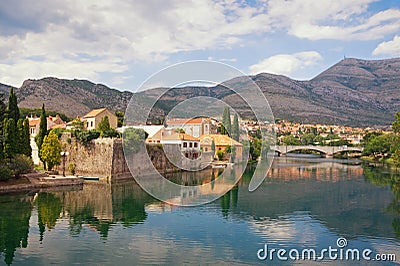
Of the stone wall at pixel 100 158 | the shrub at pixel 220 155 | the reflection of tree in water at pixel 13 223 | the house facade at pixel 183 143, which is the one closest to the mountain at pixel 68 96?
the shrub at pixel 220 155

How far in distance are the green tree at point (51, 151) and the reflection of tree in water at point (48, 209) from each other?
13.2 feet

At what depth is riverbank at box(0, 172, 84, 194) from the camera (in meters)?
16.9

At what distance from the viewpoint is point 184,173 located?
86.2 ft

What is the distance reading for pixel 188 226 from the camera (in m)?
11.9

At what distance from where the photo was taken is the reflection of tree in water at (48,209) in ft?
40.0

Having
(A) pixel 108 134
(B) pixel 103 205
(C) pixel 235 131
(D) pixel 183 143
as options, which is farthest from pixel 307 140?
(B) pixel 103 205

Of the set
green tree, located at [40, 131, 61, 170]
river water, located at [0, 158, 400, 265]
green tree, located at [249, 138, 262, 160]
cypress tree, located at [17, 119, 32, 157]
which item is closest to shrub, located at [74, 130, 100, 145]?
green tree, located at [40, 131, 61, 170]

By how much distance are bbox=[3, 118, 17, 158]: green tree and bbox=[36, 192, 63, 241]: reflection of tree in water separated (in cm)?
261

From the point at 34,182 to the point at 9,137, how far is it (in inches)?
88.0

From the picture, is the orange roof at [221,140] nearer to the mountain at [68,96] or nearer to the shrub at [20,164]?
the shrub at [20,164]

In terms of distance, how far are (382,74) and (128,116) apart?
426 ft

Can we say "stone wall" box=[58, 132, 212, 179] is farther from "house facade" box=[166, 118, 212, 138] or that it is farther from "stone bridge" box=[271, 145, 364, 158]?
"stone bridge" box=[271, 145, 364, 158]

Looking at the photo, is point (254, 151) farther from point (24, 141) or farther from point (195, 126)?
point (24, 141)

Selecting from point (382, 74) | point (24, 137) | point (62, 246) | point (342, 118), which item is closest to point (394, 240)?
point (62, 246)
